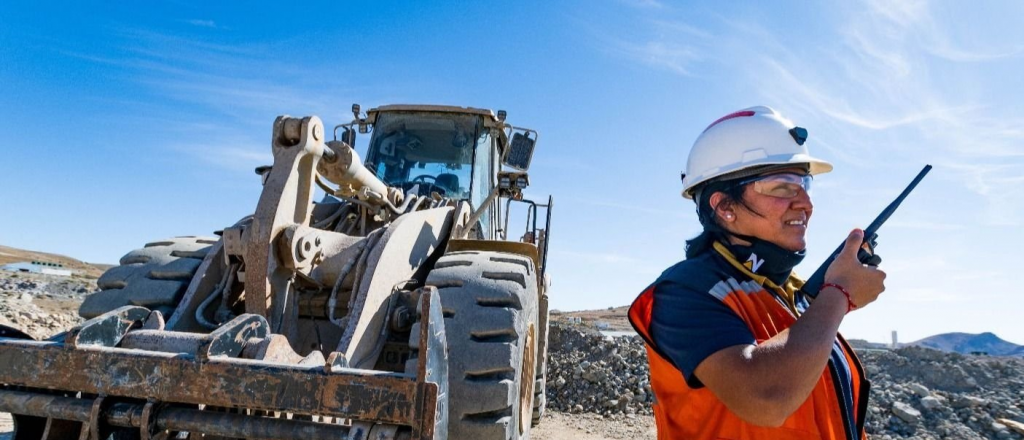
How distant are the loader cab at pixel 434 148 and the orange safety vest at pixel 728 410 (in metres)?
4.32

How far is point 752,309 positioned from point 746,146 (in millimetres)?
518

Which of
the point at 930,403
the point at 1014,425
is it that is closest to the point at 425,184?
the point at 930,403

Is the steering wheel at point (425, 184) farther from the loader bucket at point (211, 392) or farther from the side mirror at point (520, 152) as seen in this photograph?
the loader bucket at point (211, 392)

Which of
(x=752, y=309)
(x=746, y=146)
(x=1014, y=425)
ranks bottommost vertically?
(x=1014, y=425)

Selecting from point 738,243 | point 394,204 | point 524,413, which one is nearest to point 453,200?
point 394,204

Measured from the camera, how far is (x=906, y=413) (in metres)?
8.50

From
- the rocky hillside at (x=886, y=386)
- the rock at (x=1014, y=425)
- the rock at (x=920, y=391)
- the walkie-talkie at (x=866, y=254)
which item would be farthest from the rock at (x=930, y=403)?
the walkie-talkie at (x=866, y=254)

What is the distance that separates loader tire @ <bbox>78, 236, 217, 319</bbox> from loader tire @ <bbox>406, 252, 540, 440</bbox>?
171 cm

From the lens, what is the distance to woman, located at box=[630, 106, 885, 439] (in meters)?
1.47

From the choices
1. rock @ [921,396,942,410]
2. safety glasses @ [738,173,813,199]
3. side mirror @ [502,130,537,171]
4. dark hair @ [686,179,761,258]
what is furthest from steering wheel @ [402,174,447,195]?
rock @ [921,396,942,410]

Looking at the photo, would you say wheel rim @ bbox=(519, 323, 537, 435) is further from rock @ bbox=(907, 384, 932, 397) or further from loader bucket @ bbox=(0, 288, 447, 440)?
rock @ bbox=(907, 384, 932, 397)

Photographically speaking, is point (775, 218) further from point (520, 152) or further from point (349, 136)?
point (349, 136)

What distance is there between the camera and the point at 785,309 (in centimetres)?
183

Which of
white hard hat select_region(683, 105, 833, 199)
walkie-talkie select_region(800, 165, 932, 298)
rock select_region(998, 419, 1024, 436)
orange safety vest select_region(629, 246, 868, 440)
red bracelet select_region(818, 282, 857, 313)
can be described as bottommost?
rock select_region(998, 419, 1024, 436)
